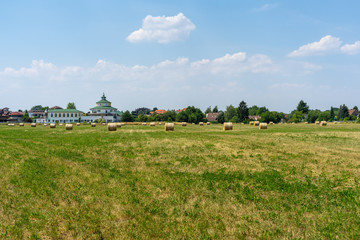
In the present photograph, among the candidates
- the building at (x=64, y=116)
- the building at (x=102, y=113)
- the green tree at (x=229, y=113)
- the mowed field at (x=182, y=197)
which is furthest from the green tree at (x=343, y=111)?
the mowed field at (x=182, y=197)

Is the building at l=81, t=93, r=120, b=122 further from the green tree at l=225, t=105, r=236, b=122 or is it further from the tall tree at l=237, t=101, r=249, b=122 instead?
the tall tree at l=237, t=101, r=249, b=122

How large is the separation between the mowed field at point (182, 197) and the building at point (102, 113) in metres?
145

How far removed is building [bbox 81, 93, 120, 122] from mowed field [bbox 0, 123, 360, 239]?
145m

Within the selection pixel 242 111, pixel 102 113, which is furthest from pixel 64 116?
pixel 242 111

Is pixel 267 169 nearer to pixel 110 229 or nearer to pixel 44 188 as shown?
pixel 110 229

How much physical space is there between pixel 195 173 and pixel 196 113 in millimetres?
146536

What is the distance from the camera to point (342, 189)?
1072cm

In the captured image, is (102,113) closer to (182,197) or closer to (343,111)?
(182,197)

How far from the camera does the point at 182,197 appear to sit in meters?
9.98

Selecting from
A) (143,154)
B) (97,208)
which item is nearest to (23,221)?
(97,208)

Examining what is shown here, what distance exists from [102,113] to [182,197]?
160269 mm

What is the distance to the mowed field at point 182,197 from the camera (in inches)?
292

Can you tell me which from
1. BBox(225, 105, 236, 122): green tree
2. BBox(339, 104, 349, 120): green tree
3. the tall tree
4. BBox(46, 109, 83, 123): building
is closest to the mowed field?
the tall tree

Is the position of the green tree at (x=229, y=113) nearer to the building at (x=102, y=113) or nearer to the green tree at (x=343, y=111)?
the building at (x=102, y=113)
